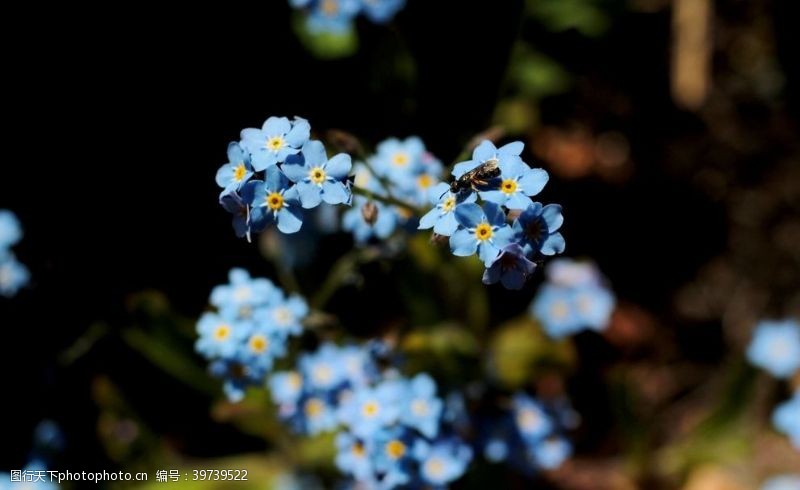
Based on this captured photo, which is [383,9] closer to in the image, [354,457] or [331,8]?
[331,8]

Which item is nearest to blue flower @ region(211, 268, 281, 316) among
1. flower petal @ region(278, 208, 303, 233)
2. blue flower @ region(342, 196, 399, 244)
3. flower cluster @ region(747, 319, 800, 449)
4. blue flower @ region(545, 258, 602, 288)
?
blue flower @ region(342, 196, 399, 244)

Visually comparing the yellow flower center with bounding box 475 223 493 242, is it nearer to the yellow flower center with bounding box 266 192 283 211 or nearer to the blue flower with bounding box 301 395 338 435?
the yellow flower center with bounding box 266 192 283 211

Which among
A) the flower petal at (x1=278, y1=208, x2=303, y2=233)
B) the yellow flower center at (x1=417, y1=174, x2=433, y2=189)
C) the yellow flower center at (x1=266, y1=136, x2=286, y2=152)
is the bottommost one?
the flower petal at (x1=278, y1=208, x2=303, y2=233)

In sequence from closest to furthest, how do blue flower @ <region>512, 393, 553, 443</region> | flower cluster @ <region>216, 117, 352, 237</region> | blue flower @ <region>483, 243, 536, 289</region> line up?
1. blue flower @ <region>483, 243, 536, 289</region>
2. flower cluster @ <region>216, 117, 352, 237</region>
3. blue flower @ <region>512, 393, 553, 443</region>

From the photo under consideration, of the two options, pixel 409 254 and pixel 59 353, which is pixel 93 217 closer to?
pixel 59 353

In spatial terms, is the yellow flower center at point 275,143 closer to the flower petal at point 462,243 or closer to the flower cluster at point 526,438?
the flower petal at point 462,243

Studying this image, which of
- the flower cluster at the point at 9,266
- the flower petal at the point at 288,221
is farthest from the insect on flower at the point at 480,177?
the flower cluster at the point at 9,266
